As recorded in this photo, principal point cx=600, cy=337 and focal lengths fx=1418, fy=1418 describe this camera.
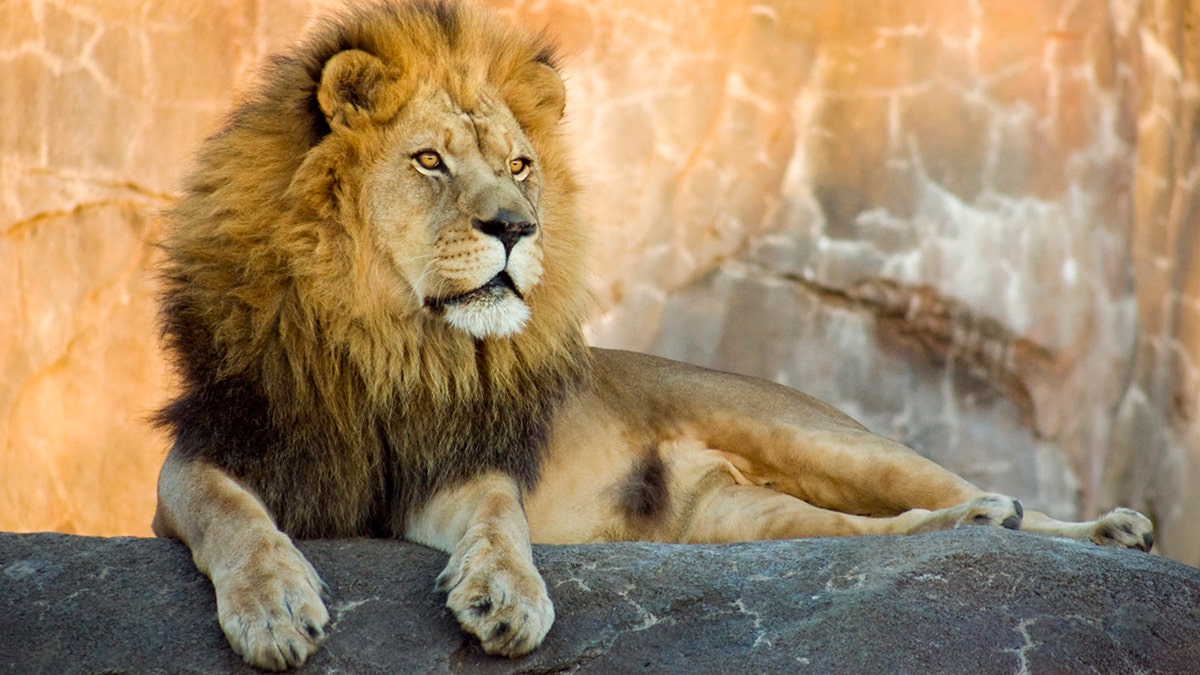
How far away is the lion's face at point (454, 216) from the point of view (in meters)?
3.46

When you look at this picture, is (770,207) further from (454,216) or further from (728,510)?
(454,216)

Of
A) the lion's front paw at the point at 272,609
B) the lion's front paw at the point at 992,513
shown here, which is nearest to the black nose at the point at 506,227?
the lion's front paw at the point at 272,609

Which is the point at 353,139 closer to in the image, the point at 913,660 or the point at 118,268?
the point at 913,660

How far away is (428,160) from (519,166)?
0.30m

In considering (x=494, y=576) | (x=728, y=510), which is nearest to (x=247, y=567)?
(x=494, y=576)

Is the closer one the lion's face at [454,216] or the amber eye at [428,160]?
the lion's face at [454,216]

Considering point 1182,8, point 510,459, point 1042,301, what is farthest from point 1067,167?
point 510,459

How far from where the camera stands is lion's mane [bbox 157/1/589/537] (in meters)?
3.53

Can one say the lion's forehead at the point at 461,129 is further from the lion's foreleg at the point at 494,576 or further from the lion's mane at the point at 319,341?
the lion's foreleg at the point at 494,576

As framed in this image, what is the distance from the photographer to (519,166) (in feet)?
12.6

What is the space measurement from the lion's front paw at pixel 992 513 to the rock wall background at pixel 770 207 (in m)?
2.71

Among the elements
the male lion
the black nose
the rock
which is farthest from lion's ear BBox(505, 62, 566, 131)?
the rock

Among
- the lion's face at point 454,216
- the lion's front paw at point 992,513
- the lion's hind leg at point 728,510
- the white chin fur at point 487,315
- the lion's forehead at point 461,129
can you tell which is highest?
the lion's forehead at point 461,129

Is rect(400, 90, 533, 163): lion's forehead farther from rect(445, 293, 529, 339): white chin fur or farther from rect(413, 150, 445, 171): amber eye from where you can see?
rect(445, 293, 529, 339): white chin fur
